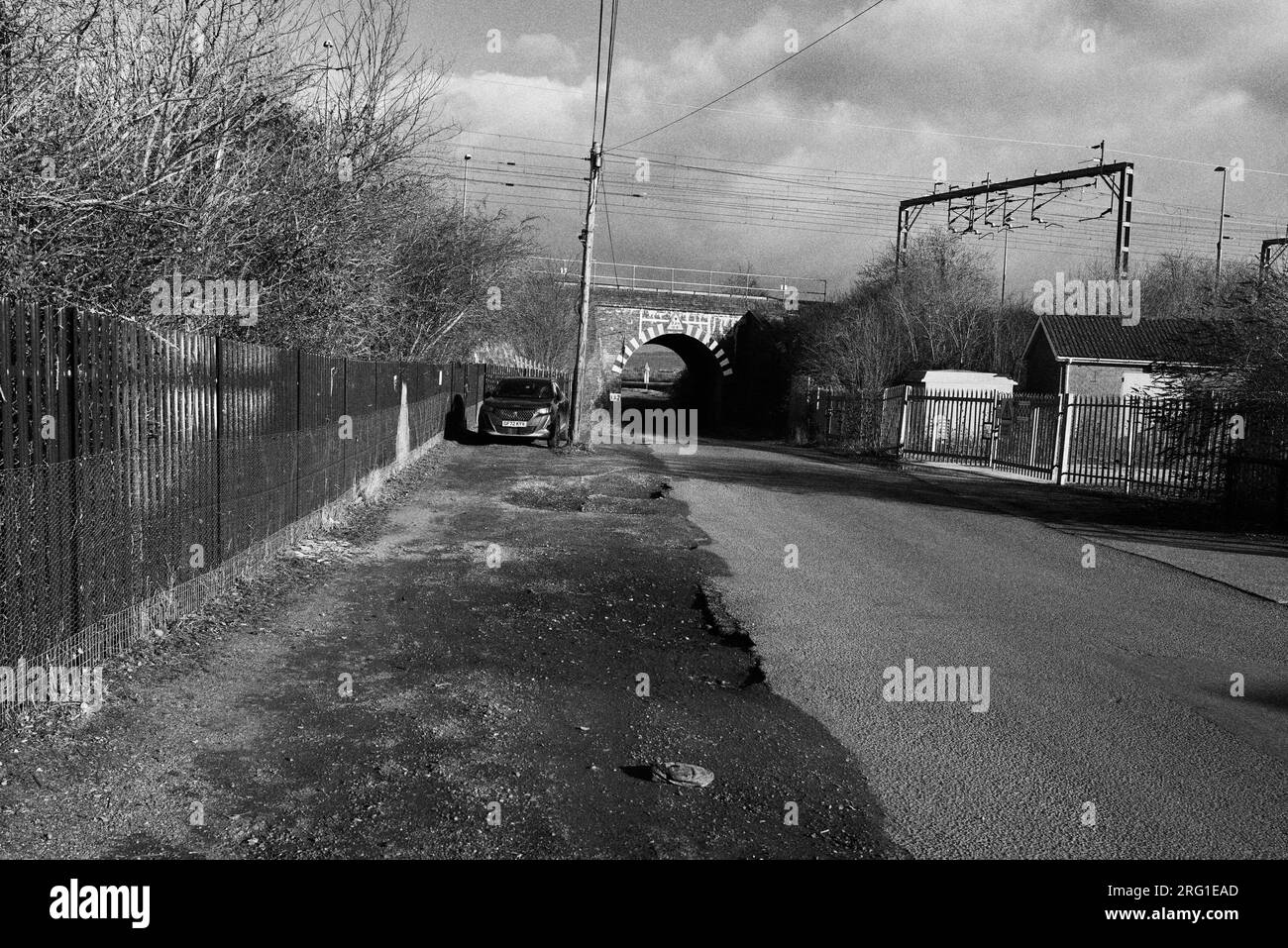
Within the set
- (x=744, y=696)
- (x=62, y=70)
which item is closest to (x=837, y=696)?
(x=744, y=696)

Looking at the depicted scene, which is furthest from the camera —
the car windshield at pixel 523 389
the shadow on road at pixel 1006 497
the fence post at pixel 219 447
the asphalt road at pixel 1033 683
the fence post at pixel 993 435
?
the car windshield at pixel 523 389

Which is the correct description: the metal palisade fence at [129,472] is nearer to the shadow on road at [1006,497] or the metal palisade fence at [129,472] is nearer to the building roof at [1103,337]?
the shadow on road at [1006,497]

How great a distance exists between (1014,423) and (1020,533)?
38.3 ft

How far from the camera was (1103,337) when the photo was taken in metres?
37.8

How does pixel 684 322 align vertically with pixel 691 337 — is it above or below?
above

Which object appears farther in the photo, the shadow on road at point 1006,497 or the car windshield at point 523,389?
the car windshield at point 523,389

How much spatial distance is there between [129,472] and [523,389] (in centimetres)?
2188

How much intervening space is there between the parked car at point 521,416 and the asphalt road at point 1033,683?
1390cm

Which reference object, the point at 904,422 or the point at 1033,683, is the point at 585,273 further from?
the point at 1033,683

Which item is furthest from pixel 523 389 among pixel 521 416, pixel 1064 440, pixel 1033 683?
pixel 1033 683

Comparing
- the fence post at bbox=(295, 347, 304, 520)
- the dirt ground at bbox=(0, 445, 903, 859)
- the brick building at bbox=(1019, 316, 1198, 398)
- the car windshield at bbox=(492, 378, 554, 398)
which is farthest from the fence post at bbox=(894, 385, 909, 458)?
the fence post at bbox=(295, 347, 304, 520)

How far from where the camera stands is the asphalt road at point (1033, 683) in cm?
446

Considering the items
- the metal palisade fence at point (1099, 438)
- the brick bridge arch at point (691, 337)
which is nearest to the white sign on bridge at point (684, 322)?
the brick bridge arch at point (691, 337)
